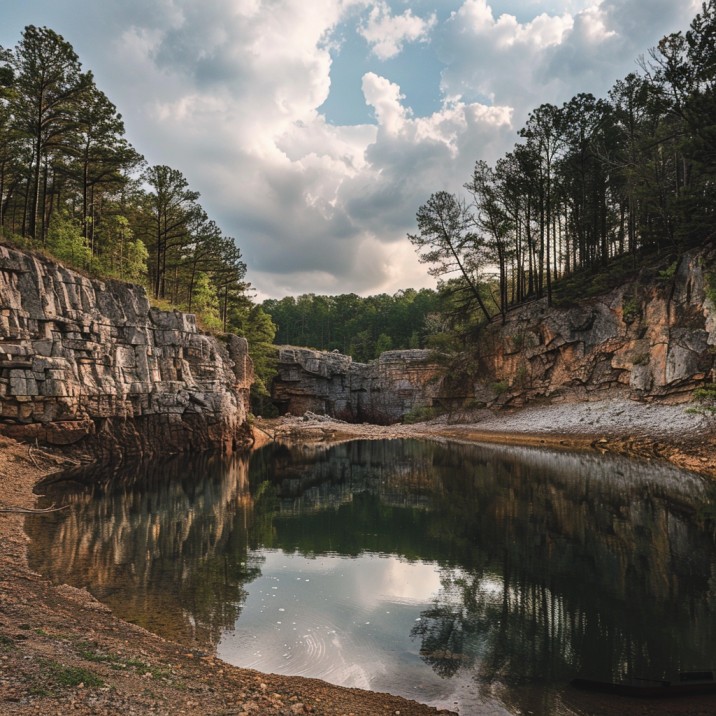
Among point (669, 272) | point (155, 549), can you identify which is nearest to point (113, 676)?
point (155, 549)

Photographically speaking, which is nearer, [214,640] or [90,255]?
[214,640]

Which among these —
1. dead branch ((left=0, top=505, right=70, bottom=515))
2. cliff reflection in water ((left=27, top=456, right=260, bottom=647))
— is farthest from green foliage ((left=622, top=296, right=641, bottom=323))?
dead branch ((left=0, top=505, right=70, bottom=515))

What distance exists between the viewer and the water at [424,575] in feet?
23.0

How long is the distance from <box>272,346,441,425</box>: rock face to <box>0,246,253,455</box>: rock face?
87.1 ft

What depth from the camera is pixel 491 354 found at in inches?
1870

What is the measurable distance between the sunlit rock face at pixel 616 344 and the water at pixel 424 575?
11468 millimetres

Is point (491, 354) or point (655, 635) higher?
point (491, 354)

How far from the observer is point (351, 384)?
227 ft

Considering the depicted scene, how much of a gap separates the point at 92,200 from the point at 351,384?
41.2 metres

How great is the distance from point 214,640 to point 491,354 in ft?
142

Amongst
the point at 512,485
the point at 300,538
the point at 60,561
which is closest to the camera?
the point at 60,561

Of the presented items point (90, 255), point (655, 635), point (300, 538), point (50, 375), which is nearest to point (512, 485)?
point (300, 538)

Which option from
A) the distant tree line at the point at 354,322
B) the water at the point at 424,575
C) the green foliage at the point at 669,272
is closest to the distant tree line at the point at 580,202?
the green foliage at the point at 669,272

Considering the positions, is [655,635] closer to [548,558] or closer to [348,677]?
[548,558]
